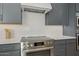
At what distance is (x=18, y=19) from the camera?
159cm

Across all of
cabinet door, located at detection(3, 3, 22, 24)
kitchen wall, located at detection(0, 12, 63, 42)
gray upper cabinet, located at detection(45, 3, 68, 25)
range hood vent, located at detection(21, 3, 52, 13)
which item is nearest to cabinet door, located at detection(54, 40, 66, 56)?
kitchen wall, located at detection(0, 12, 63, 42)

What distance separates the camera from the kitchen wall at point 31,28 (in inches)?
62.5

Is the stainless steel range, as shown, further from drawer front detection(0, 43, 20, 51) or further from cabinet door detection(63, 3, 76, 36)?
cabinet door detection(63, 3, 76, 36)

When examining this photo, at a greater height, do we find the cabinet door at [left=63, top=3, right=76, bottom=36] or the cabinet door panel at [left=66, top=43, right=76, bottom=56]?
the cabinet door at [left=63, top=3, right=76, bottom=36]

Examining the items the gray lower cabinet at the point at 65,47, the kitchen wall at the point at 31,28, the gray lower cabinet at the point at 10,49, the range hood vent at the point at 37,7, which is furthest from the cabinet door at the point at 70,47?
the gray lower cabinet at the point at 10,49

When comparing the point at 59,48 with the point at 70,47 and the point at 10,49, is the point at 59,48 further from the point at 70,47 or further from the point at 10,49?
the point at 10,49

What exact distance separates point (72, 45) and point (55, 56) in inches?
9.8

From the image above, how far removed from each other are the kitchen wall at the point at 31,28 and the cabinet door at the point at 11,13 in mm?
49

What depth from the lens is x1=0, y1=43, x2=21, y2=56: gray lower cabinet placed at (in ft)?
5.09

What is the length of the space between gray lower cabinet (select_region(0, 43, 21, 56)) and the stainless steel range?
2.3 inches

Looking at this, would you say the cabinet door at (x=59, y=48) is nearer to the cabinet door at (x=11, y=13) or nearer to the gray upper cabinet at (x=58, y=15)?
the gray upper cabinet at (x=58, y=15)

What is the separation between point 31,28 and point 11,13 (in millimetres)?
297

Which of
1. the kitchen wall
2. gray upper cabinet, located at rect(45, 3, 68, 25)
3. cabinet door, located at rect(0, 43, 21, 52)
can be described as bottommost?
cabinet door, located at rect(0, 43, 21, 52)

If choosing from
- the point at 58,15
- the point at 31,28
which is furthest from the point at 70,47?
the point at 31,28
